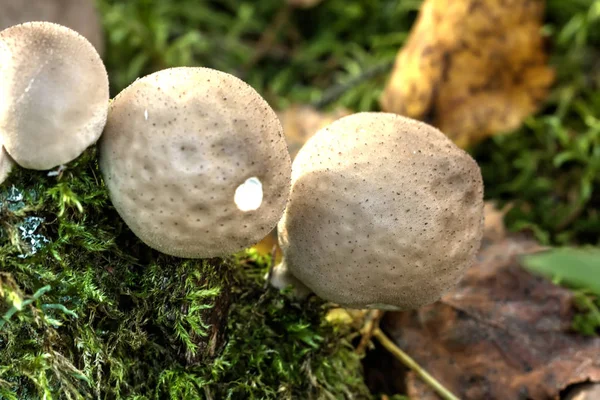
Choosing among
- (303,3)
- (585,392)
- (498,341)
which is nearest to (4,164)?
(498,341)

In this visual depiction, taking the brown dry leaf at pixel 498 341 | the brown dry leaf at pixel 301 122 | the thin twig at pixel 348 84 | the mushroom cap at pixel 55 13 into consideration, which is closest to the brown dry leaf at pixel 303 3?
the thin twig at pixel 348 84

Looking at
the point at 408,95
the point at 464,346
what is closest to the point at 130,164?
the point at 464,346

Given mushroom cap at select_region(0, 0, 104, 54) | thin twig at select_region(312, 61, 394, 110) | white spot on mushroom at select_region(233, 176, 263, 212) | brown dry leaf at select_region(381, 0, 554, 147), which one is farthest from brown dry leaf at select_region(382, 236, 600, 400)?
mushroom cap at select_region(0, 0, 104, 54)

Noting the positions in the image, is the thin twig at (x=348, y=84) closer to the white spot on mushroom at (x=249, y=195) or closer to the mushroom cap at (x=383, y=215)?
the mushroom cap at (x=383, y=215)

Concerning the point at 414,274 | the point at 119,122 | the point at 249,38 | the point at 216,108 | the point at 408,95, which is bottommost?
the point at 249,38

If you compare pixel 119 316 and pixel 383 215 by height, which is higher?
pixel 383 215

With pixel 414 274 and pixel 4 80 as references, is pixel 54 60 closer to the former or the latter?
pixel 4 80

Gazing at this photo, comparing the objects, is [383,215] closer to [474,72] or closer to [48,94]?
[48,94]
